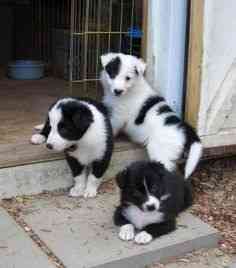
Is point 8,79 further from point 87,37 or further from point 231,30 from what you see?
point 231,30

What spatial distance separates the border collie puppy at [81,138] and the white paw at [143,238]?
809mm

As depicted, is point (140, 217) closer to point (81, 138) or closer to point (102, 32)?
point (81, 138)

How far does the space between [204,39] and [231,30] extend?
31 centimetres

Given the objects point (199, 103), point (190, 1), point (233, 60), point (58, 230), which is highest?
point (190, 1)

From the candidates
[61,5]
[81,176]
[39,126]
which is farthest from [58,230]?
[61,5]

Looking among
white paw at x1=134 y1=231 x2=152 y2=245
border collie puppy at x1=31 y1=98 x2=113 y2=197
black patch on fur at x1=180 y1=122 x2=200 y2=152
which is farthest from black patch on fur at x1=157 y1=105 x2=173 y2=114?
white paw at x1=134 y1=231 x2=152 y2=245

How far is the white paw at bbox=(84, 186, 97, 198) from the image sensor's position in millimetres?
4254

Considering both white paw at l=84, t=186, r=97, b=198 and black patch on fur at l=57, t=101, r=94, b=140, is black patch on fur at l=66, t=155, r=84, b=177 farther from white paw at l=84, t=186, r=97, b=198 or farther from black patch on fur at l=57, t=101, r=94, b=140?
black patch on fur at l=57, t=101, r=94, b=140

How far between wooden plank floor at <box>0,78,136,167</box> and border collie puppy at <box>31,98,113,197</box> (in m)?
0.17

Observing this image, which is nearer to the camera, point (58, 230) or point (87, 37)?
point (58, 230)

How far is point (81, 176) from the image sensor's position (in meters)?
4.29

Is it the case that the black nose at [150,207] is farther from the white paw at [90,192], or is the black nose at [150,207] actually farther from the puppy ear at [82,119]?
the white paw at [90,192]

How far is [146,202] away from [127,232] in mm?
321

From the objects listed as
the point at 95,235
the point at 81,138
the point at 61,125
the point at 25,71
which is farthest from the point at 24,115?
the point at 95,235
